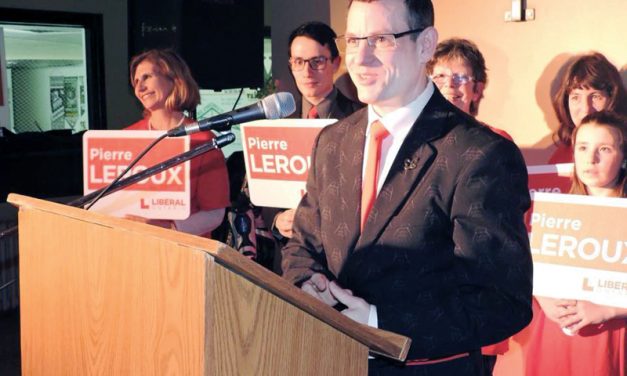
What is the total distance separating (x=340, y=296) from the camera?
1387mm

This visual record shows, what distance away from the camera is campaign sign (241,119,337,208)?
2516 millimetres

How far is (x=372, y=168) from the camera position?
153 cm

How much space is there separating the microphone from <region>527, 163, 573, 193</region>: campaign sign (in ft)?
3.91

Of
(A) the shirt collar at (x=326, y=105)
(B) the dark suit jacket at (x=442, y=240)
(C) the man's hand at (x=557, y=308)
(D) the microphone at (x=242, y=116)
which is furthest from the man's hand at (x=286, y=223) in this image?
(B) the dark suit jacket at (x=442, y=240)

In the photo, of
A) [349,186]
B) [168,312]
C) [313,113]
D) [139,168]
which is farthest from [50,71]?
[168,312]

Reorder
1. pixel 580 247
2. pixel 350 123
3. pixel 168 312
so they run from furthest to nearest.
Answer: pixel 580 247, pixel 350 123, pixel 168 312

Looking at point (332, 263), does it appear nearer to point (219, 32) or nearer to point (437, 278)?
point (437, 278)

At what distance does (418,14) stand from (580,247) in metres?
1.15

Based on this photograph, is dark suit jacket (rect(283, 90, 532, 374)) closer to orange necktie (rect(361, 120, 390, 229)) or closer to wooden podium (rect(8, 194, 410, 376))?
orange necktie (rect(361, 120, 390, 229))

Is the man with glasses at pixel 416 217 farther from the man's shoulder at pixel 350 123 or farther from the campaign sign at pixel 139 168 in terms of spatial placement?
the campaign sign at pixel 139 168

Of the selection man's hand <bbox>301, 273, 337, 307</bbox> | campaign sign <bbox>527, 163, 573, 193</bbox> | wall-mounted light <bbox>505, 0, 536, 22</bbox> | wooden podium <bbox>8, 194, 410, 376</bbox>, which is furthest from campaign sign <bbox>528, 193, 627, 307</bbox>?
wall-mounted light <bbox>505, 0, 536, 22</bbox>

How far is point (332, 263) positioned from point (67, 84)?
19.3 ft

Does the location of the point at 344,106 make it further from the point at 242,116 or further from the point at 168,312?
the point at 168,312

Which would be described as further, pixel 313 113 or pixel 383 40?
pixel 313 113
